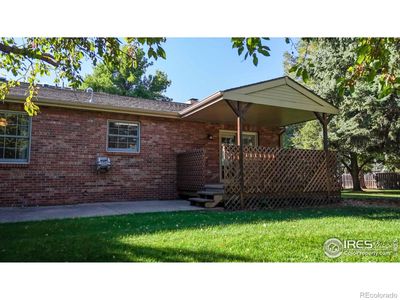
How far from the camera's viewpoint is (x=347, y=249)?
373cm

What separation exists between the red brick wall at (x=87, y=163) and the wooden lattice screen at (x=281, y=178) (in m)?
2.89

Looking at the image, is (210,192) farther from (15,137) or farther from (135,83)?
(135,83)

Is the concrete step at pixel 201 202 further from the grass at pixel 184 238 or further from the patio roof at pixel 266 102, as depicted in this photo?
the patio roof at pixel 266 102

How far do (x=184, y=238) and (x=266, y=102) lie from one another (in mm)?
5559

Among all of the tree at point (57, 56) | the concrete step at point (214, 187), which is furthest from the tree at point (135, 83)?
the tree at point (57, 56)

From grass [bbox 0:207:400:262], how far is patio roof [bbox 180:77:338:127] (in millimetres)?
3537

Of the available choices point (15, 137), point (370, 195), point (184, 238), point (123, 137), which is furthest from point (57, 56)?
point (370, 195)

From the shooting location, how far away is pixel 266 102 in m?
8.60
